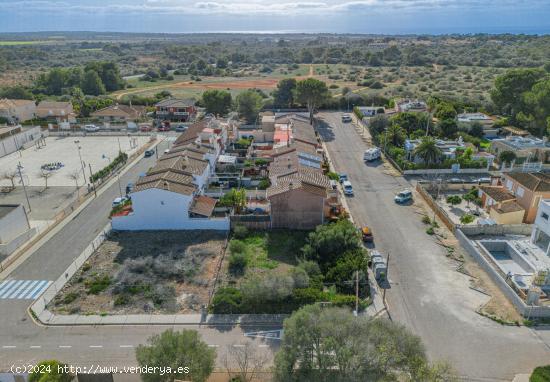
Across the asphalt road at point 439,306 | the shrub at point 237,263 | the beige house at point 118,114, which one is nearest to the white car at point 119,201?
the shrub at point 237,263

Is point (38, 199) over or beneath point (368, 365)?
beneath

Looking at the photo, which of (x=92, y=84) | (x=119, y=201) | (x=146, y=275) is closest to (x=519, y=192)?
(x=146, y=275)

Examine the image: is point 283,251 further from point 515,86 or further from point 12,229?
point 515,86

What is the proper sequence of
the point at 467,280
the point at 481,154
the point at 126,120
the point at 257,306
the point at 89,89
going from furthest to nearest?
the point at 89,89, the point at 126,120, the point at 481,154, the point at 467,280, the point at 257,306

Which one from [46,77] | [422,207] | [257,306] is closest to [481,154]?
[422,207]

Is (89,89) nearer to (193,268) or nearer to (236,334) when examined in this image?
(193,268)

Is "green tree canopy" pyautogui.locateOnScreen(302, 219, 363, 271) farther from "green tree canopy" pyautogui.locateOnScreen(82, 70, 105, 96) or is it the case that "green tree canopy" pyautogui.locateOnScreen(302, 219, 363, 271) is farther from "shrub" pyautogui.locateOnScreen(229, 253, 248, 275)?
"green tree canopy" pyautogui.locateOnScreen(82, 70, 105, 96)

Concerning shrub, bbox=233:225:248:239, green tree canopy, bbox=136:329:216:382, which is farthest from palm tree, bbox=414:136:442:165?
green tree canopy, bbox=136:329:216:382
